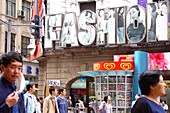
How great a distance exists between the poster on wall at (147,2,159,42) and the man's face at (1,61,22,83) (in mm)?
18629

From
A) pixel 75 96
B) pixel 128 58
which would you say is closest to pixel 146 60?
pixel 128 58

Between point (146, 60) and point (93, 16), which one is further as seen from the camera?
point (93, 16)

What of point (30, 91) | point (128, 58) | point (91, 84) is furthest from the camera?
point (91, 84)

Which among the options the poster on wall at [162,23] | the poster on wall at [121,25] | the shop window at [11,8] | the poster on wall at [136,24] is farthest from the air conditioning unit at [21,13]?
the poster on wall at [162,23]

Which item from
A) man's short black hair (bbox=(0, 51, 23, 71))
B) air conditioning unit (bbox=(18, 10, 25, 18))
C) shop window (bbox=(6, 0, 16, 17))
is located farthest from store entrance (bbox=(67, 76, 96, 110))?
man's short black hair (bbox=(0, 51, 23, 71))

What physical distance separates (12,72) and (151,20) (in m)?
19.1

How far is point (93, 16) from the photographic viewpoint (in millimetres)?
23891

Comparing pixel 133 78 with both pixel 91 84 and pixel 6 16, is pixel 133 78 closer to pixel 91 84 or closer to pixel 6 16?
pixel 91 84

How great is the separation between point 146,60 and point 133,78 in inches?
57.7

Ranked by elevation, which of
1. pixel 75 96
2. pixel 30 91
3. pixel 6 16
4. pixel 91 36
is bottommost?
pixel 75 96

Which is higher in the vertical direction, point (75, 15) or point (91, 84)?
point (75, 15)

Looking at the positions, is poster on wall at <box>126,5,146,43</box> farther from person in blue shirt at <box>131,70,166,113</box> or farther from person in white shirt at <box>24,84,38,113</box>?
person in blue shirt at <box>131,70,166,113</box>

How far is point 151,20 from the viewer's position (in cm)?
2214

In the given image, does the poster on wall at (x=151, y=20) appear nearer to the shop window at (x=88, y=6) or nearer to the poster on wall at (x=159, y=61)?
the poster on wall at (x=159, y=61)
